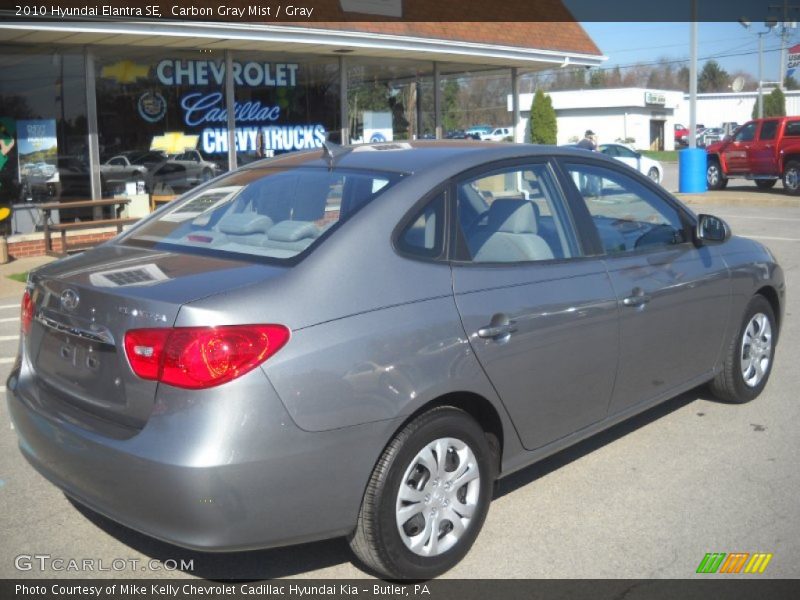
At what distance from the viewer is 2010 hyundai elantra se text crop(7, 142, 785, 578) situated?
10.1ft

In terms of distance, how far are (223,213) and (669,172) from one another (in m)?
38.0

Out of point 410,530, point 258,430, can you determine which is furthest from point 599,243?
point 258,430

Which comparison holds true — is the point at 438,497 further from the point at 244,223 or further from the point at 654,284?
the point at 654,284

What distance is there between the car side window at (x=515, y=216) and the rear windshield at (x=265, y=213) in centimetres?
42

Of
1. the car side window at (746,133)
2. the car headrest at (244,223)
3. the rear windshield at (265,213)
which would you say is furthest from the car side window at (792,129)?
the car headrest at (244,223)

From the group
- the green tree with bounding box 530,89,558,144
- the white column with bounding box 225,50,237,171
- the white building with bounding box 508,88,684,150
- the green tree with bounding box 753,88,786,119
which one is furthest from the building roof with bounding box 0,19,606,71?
the white building with bounding box 508,88,684,150

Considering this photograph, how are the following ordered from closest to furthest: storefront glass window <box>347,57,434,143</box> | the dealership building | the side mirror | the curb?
the side mirror
the dealership building
storefront glass window <box>347,57,434,143</box>
the curb

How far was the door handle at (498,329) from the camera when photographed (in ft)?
12.1

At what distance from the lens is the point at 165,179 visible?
15016 millimetres

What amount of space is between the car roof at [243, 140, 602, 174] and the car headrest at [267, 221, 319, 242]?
441mm

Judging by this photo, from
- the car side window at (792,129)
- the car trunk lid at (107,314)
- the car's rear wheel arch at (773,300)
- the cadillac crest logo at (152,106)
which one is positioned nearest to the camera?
the car trunk lid at (107,314)

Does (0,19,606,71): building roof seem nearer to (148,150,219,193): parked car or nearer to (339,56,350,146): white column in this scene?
(339,56,350,146): white column

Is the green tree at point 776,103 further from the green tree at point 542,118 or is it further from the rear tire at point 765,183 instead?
the rear tire at point 765,183

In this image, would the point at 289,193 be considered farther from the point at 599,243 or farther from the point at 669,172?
the point at 669,172
